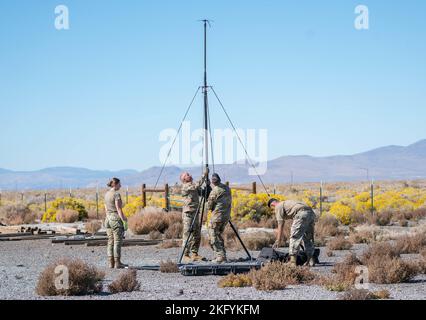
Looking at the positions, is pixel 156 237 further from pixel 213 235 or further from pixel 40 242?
pixel 213 235

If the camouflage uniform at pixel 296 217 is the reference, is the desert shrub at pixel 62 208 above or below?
below

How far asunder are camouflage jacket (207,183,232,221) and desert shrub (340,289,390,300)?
4188 millimetres

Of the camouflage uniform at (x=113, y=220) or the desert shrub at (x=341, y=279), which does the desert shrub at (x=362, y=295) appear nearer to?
the desert shrub at (x=341, y=279)

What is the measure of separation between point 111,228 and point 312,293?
17.5 feet

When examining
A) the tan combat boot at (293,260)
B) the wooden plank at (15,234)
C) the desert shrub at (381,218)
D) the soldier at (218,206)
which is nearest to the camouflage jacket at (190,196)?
the soldier at (218,206)

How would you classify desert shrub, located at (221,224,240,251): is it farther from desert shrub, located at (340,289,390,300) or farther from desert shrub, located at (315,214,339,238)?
desert shrub, located at (340,289,390,300)

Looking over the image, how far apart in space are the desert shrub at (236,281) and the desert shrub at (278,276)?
119 mm

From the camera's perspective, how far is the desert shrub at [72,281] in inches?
501

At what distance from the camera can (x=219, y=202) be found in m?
15.6

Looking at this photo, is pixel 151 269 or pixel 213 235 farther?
pixel 151 269

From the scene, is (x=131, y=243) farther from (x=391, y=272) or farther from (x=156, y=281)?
(x=391, y=272)

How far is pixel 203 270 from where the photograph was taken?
51.1 feet
